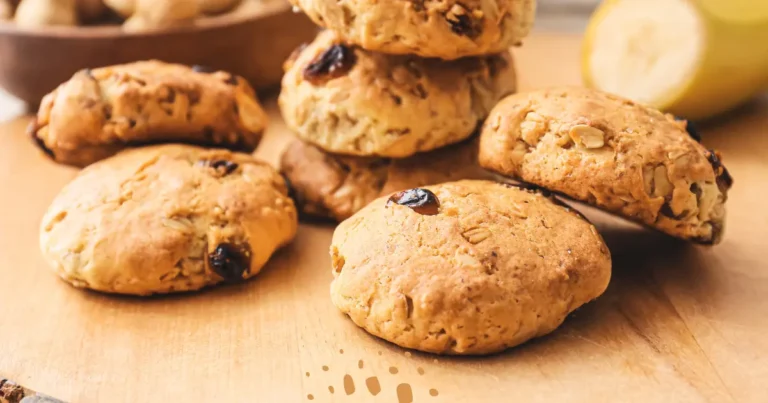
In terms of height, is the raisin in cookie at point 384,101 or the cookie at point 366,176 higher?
the raisin in cookie at point 384,101

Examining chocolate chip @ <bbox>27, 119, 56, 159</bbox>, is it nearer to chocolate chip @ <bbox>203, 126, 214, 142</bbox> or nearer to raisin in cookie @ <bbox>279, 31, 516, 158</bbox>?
chocolate chip @ <bbox>203, 126, 214, 142</bbox>

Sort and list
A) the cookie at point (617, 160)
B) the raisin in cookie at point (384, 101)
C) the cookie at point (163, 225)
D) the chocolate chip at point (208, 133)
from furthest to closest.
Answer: the chocolate chip at point (208, 133), the raisin in cookie at point (384, 101), the cookie at point (163, 225), the cookie at point (617, 160)

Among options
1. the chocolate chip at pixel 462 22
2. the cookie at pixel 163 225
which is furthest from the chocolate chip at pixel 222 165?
the chocolate chip at pixel 462 22

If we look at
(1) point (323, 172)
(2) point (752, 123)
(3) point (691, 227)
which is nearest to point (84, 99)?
(1) point (323, 172)

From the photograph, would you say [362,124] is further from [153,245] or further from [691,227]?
[691,227]

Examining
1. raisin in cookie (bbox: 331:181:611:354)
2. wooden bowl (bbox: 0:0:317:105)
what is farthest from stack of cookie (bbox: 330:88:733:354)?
wooden bowl (bbox: 0:0:317:105)

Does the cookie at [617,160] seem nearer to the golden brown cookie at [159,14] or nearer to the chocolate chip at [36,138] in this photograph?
the chocolate chip at [36,138]

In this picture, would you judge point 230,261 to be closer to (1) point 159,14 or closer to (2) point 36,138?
(2) point 36,138
